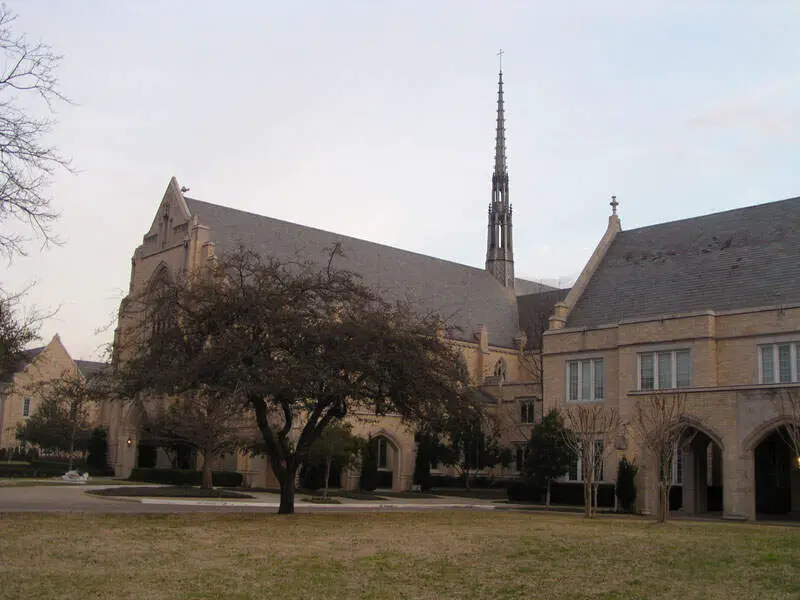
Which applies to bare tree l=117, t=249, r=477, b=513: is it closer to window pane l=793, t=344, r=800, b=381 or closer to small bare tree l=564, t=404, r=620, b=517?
small bare tree l=564, t=404, r=620, b=517

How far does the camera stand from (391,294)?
2322 inches

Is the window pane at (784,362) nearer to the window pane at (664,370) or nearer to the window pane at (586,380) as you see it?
the window pane at (664,370)

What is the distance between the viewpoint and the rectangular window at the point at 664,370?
36531mm

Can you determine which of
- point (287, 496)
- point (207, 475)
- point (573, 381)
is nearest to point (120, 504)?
point (287, 496)

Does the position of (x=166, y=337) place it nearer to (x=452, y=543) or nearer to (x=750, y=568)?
(x=452, y=543)

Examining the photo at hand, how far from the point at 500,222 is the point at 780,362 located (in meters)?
45.0

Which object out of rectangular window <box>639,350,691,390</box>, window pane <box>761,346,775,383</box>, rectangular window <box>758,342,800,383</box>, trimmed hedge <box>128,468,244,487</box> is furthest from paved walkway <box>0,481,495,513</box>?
rectangular window <box>758,342,800,383</box>

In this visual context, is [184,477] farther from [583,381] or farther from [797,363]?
[797,363]

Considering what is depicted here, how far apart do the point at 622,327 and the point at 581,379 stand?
360cm

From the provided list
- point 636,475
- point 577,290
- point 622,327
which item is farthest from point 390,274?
point 636,475

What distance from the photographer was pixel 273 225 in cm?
5688

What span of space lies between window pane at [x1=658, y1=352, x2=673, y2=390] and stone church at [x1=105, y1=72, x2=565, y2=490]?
12.2m

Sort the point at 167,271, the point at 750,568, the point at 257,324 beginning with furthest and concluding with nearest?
the point at 167,271 < the point at 257,324 < the point at 750,568

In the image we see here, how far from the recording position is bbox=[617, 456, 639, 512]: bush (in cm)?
3538
